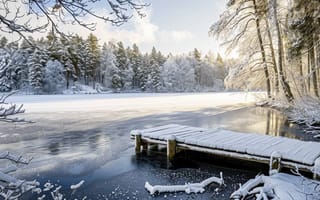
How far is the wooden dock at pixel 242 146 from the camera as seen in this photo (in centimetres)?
544

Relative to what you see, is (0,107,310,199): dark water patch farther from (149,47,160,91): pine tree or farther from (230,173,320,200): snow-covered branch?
(149,47,160,91): pine tree

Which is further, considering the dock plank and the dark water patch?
the dock plank

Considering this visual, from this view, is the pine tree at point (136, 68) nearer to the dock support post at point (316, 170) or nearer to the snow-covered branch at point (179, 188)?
the snow-covered branch at point (179, 188)

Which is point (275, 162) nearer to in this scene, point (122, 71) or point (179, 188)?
point (179, 188)

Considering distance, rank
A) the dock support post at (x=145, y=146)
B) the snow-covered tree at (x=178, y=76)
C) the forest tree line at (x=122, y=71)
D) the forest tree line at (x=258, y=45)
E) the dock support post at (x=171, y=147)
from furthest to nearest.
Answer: the snow-covered tree at (x=178, y=76)
the forest tree line at (x=122, y=71)
the forest tree line at (x=258, y=45)
the dock support post at (x=145, y=146)
the dock support post at (x=171, y=147)

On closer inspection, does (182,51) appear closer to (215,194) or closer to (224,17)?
(224,17)

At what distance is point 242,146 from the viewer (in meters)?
6.23

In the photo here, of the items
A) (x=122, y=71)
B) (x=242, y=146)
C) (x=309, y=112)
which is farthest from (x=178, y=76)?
(x=242, y=146)

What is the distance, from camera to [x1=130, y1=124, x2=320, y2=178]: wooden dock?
17.9 feet

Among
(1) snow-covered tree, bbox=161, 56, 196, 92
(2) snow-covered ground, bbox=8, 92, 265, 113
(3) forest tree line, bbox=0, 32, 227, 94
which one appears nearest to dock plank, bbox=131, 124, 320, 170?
(2) snow-covered ground, bbox=8, 92, 265, 113

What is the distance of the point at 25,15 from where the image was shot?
2.02 meters

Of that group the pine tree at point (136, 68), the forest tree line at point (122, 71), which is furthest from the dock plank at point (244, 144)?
the pine tree at point (136, 68)

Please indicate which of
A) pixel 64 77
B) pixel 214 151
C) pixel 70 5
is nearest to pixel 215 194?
pixel 214 151

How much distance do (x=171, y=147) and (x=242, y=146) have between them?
1.74 metres
